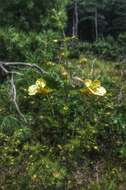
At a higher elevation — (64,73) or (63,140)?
(64,73)

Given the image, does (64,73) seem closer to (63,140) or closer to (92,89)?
(92,89)

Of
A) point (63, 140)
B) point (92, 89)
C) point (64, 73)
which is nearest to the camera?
point (92, 89)

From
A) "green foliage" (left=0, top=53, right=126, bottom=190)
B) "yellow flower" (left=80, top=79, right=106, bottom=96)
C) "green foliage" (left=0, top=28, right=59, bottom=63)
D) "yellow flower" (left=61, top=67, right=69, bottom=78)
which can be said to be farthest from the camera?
"green foliage" (left=0, top=28, right=59, bottom=63)

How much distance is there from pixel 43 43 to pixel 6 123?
235 cm

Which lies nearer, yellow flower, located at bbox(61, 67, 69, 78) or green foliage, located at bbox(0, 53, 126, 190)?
green foliage, located at bbox(0, 53, 126, 190)

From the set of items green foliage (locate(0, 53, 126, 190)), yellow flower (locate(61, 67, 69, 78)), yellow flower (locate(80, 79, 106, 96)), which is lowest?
green foliage (locate(0, 53, 126, 190))

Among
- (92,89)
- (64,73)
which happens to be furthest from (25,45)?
(92,89)

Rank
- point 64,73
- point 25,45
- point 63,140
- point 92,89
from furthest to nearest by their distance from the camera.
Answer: point 25,45 < point 64,73 < point 63,140 < point 92,89

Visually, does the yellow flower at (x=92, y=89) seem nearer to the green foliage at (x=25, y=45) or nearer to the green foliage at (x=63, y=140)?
the green foliage at (x=63, y=140)

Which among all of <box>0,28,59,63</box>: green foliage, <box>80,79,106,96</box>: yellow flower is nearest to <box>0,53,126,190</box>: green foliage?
<box>80,79,106,96</box>: yellow flower

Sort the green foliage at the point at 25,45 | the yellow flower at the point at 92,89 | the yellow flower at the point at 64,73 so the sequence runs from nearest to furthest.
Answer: the yellow flower at the point at 92,89
the yellow flower at the point at 64,73
the green foliage at the point at 25,45

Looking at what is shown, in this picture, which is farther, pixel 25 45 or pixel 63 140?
pixel 25 45

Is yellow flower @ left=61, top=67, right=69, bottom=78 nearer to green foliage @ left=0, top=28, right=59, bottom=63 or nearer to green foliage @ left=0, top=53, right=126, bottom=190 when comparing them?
green foliage @ left=0, top=53, right=126, bottom=190

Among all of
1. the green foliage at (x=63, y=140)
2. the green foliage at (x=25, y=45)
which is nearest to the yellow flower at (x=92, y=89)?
the green foliage at (x=63, y=140)
